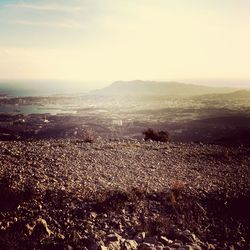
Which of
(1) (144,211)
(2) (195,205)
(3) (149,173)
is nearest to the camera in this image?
(1) (144,211)

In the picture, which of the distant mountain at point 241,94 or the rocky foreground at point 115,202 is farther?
the distant mountain at point 241,94

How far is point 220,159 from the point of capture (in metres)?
22.2

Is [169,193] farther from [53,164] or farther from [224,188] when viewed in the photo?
[53,164]

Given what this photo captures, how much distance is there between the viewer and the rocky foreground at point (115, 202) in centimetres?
1121

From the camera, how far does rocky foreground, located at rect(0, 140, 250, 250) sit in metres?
11.2

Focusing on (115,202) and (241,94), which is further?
(241,94)

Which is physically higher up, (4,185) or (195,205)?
(4,185)

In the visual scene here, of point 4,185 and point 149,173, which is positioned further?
point 149,173

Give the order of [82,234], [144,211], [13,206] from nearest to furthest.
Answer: [82,234], [13,206], [144,211]

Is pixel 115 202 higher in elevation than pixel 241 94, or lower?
lower

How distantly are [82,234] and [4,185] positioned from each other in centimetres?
411

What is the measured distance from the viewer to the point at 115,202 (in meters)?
13.3

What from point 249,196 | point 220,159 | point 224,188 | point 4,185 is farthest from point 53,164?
point 220,159

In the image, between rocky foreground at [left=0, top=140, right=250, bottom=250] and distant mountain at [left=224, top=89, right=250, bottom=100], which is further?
distant mountain at [left=224, top=89, right=250, bottom=100]
